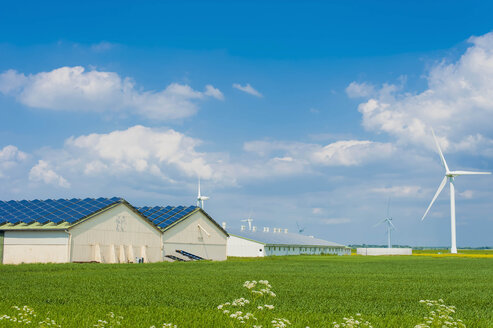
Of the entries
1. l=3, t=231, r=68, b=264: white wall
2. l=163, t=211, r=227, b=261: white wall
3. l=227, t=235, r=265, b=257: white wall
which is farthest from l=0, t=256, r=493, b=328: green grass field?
l=227, t=235, r=265, b=257: white wall

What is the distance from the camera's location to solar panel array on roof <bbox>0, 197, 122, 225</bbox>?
1986 inches

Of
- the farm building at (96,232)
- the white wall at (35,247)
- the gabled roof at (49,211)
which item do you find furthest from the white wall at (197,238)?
the white wall at (35,247)

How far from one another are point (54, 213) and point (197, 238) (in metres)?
20.5

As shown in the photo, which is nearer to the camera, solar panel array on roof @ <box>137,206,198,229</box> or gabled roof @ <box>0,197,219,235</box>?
gabled roof @ <box>0,197,219,235</box>

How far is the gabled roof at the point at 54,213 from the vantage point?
4953 centimetres

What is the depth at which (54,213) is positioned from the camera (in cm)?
5191

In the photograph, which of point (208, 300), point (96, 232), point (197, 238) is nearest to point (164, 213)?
point (197, 238)

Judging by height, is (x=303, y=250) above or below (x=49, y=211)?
below

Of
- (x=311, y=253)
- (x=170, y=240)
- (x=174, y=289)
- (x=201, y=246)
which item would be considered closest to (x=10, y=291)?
(x=174, y=289)

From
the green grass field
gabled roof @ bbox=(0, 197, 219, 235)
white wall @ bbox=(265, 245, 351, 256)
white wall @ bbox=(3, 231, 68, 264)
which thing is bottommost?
white wall @ bbox=(265, 245, 351, 256)

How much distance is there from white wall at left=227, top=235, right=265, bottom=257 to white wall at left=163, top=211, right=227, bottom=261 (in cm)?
1910

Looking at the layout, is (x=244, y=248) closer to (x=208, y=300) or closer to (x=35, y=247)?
Result: (x=35, y=247)

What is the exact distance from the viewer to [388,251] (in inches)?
5212

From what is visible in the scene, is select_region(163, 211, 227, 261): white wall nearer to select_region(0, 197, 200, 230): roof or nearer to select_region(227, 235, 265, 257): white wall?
select_region(0, 197, 200, 230): roof
